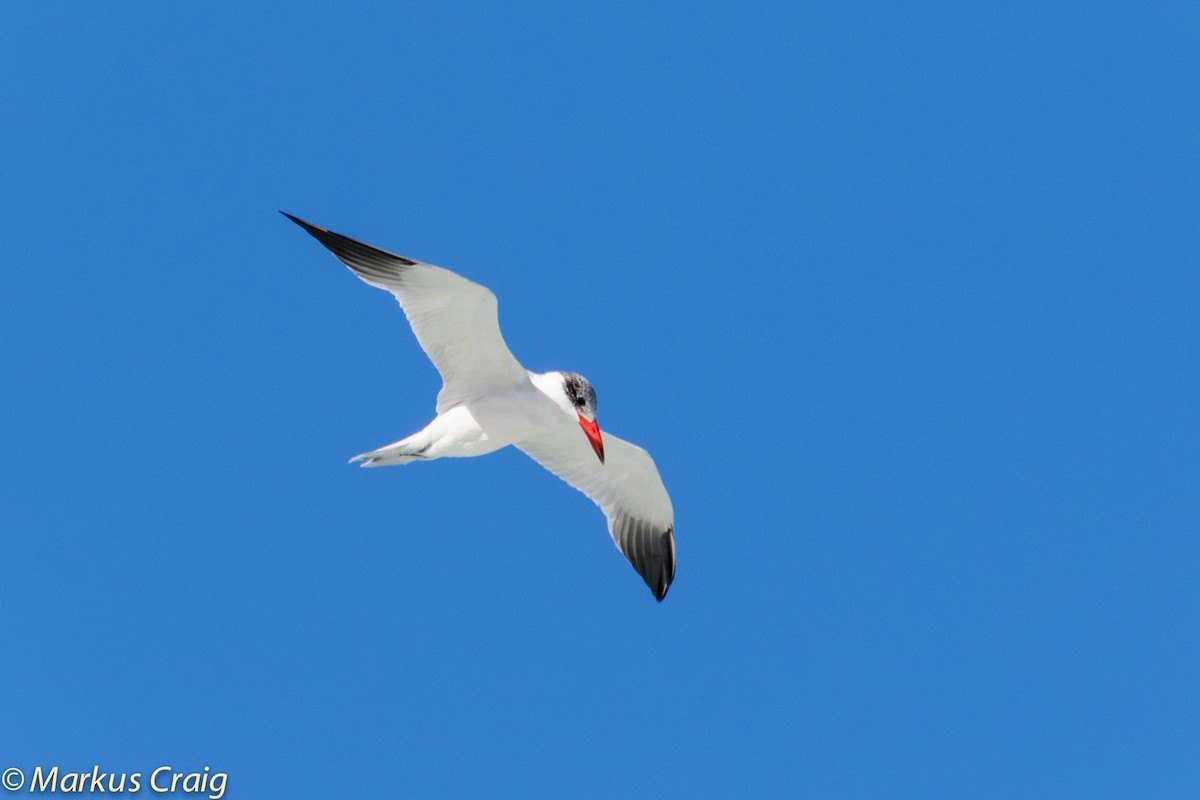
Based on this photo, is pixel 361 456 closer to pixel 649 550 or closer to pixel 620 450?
pixel 620 450

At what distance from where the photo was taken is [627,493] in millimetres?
15336

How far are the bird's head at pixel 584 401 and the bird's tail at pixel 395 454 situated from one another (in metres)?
1.38

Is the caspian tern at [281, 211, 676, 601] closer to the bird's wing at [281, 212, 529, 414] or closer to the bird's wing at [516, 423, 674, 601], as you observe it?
the bird's wing at [281, 212, 529, 414]

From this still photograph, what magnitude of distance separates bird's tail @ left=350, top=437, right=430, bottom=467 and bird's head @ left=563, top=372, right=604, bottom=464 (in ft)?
4.52

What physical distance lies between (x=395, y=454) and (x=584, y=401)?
1746 mm

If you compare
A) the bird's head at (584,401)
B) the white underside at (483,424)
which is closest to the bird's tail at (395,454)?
the white underside at (483,424)

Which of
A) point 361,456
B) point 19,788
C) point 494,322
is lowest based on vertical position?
point 19,788

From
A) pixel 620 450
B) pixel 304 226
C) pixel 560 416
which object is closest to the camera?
pixel 304 226

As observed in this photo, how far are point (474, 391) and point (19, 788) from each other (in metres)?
5.24

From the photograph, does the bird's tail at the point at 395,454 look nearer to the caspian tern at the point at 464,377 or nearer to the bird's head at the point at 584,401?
the caspian tern at the point at 464,377

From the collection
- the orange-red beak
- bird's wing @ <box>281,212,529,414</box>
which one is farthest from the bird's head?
bird's wing @ <box>281,212,529,414</box>

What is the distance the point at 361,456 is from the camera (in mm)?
13000

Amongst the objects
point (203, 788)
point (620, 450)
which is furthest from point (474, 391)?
point (203, 788)

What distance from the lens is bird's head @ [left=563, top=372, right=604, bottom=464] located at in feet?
43.4
